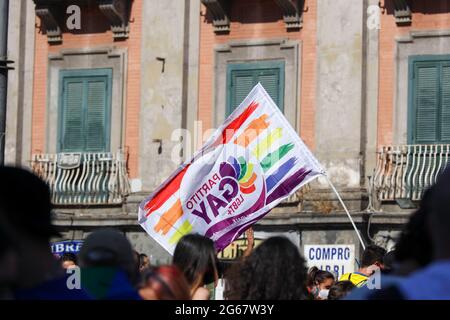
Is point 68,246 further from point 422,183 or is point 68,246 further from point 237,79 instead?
point 422,183

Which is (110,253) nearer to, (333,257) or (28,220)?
(28,220)

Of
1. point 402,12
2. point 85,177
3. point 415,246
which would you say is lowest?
point 415,246

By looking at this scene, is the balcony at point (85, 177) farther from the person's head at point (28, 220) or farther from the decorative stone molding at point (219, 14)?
the person's head at point (28, 220)

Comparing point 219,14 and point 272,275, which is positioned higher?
point 219,14

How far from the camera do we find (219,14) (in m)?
23.6

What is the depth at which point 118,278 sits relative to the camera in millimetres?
5133

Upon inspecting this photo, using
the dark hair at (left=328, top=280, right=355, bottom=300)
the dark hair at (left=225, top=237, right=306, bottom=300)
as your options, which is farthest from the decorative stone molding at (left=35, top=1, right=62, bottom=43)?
the dark hair at (left=225, top=237, right=306, bottom=300)

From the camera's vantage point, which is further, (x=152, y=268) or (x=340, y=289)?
(x=340, y=289)

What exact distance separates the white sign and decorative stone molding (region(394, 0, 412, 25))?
360cm

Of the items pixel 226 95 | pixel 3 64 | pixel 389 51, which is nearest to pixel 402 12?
pixel 389 51

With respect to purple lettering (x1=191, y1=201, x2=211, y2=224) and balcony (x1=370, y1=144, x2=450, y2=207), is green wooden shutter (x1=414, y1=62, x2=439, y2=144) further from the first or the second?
purple lettering (x1=191, y1=201, x2=211, y2=224)

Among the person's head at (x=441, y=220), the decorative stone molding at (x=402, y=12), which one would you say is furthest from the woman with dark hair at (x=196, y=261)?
the decorative stone molding at (x=402, y=12)

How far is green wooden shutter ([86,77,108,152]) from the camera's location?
24.4 m

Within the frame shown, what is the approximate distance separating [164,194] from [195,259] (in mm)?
5354
